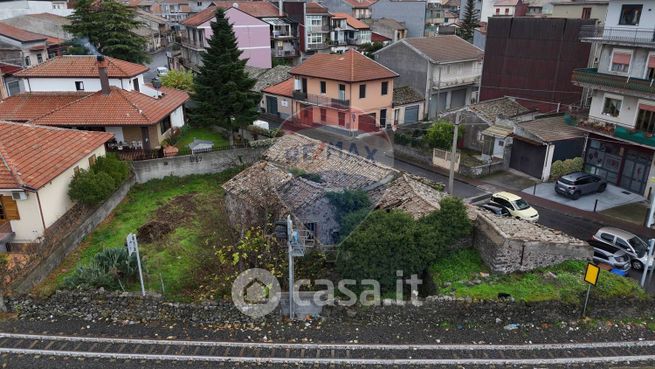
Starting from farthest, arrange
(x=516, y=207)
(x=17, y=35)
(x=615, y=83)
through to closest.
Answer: (x=17, y=35), (x=615, y=83), (x=516, y=207)

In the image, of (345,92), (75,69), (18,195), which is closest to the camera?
(18,195)

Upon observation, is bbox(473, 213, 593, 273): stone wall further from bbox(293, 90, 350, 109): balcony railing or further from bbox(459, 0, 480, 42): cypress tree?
bbox(459, 0, 480, 42): cypress tree

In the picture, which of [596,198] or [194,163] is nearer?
[596,198]

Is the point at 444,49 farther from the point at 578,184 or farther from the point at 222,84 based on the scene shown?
the point at 222,84

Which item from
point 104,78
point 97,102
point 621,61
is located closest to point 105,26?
point 104,78

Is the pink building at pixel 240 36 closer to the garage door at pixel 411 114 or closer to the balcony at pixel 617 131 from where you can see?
the garage door at pixel 411 114

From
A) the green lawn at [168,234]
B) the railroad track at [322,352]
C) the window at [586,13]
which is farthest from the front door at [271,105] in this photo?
the railroad track at [322,352]
